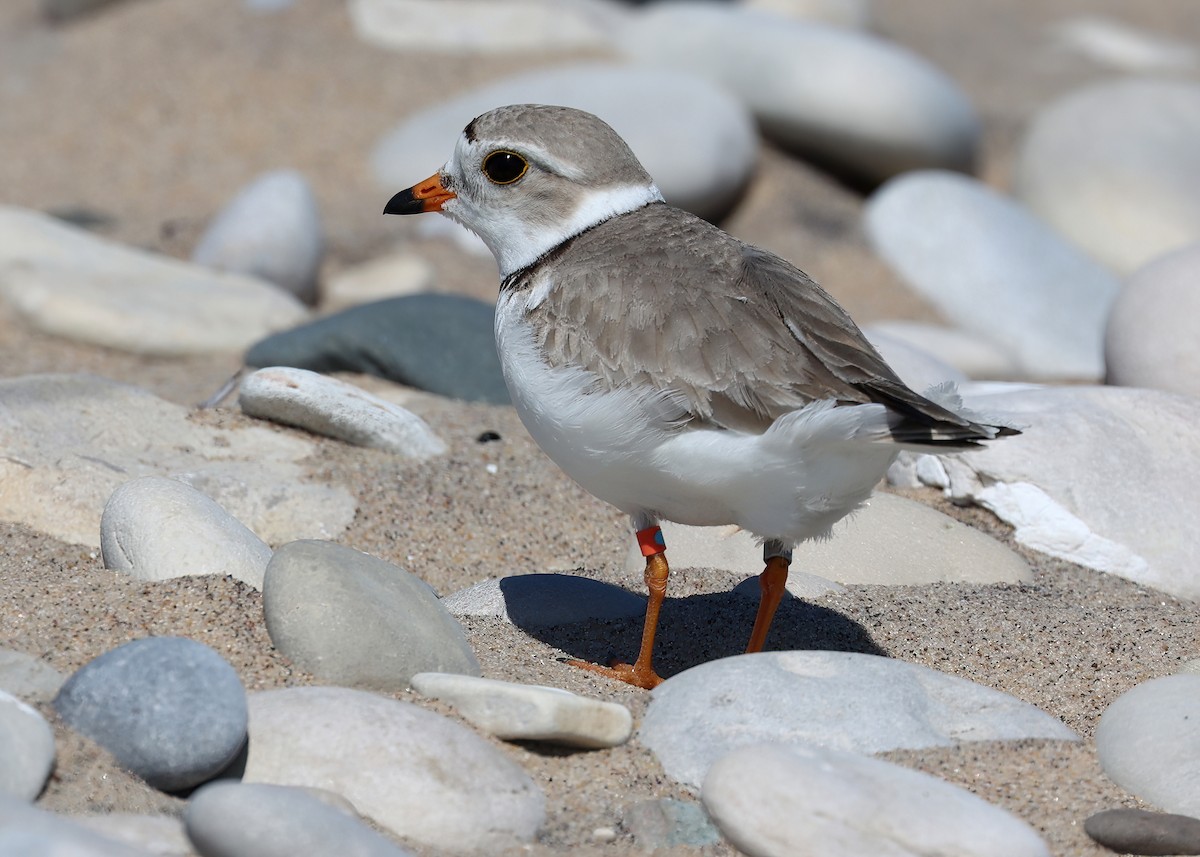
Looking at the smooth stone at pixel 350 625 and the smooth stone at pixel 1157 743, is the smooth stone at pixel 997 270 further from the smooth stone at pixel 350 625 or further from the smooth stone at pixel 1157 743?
the smooth stone at pixel 350 625

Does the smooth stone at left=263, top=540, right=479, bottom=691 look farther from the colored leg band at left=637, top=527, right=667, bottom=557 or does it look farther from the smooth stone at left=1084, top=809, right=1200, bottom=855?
the smooth stone at left=1084, top=809, right=1200, bottom=855

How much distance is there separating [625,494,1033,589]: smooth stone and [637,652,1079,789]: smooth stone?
1.03m

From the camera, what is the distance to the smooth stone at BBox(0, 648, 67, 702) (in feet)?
10.6

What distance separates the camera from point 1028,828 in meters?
3.06

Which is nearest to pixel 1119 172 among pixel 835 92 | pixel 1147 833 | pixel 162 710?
pixel 835 92

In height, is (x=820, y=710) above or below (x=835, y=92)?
above

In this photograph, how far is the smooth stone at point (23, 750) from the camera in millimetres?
2906

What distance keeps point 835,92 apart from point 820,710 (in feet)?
23.6

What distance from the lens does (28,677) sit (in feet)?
10.8

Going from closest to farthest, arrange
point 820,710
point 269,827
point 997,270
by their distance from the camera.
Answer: point 269,827
point 820,710
point 997,270

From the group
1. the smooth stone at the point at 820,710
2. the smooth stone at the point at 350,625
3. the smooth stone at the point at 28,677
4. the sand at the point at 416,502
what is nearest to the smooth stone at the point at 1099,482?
the sand at the point at 416,502

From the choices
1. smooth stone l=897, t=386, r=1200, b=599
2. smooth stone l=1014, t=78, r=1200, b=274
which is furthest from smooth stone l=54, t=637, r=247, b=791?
smooth stone l=1014, t=78, r=1200, b=274

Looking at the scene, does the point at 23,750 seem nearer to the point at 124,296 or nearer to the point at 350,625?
the point at 350,625

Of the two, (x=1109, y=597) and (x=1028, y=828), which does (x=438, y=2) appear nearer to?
(x=1109, y=597)
